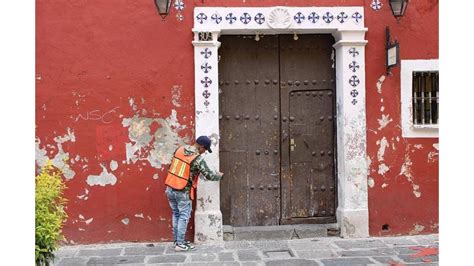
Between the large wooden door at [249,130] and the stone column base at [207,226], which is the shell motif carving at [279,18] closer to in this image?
the large wooden door at [249,130]

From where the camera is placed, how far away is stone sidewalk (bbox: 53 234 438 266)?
6059 mm

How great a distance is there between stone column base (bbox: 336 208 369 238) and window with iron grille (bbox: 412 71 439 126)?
4.50 feet

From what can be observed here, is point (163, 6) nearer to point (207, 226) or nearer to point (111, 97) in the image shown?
point (111, 97)

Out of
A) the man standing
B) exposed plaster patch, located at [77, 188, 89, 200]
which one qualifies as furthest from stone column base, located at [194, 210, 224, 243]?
exposed plaster patch, located at [77, 188, 89, 200]

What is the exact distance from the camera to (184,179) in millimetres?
6391

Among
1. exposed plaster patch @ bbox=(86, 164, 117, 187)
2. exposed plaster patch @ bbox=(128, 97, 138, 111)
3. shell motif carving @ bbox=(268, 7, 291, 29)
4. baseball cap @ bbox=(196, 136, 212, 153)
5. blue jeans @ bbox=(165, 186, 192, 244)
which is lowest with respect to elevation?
blue jeans @ bbox=(165, 186, 192, 244)

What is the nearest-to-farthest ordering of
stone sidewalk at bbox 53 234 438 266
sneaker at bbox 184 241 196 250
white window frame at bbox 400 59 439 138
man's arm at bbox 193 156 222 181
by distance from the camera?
stone sidewalk at bbox 53 234 438 266, man's arm at bbox 193 156 222 181, sneaker at bbox 184 241 196 250, white window frame at bbox 400 59 439 138

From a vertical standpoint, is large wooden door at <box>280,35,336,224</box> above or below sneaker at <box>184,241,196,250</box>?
above

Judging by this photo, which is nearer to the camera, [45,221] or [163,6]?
[45,221]

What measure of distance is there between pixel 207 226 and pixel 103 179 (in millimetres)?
1400

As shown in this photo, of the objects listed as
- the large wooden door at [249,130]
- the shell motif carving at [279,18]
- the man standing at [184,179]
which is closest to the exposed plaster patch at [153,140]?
the man standing at [184,179]

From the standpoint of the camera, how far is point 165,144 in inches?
273

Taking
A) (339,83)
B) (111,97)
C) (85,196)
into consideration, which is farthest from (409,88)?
(85,196)

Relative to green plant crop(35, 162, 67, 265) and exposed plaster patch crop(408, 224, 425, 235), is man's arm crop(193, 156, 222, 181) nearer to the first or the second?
green plant crop(35, 162, 67, 265)
